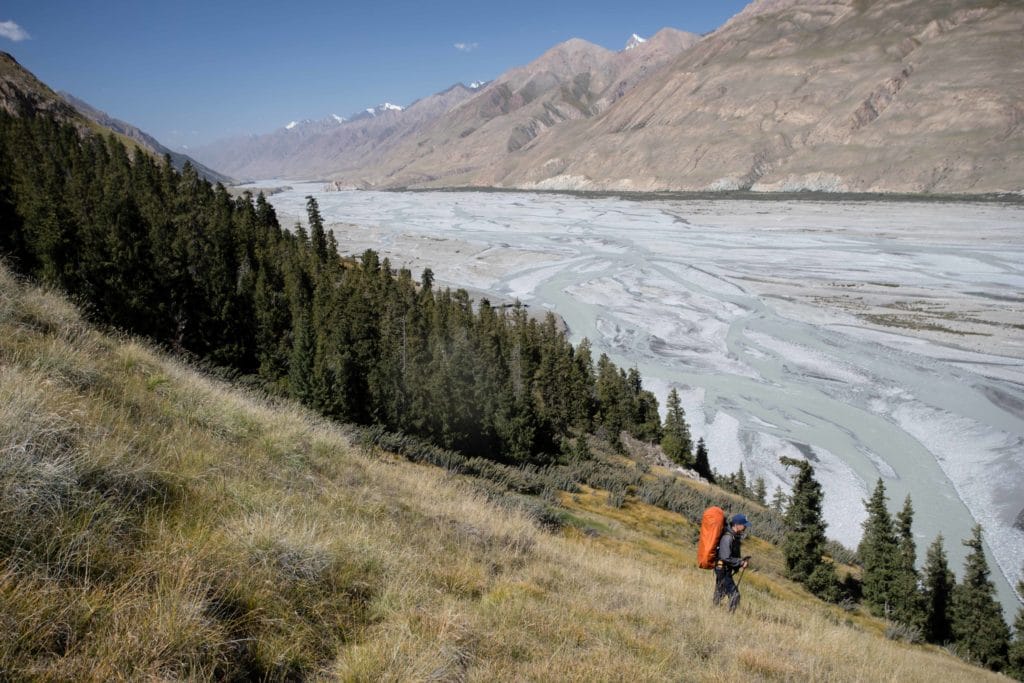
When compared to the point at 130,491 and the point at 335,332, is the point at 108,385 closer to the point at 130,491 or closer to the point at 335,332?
the point at 130,491

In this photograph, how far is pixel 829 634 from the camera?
21.8ft

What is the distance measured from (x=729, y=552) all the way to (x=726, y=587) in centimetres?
50

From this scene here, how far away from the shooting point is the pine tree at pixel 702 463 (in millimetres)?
36250

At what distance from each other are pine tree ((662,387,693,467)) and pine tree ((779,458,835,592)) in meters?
13.2

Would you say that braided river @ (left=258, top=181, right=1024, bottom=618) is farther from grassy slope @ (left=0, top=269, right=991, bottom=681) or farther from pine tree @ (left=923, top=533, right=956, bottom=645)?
grassy slope @ (left=0, top=269, right=991, bottom=681)

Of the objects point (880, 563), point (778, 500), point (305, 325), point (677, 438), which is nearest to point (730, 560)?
point (880, 563)

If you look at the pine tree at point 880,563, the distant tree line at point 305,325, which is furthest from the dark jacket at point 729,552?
the distant tree line at point 305,325

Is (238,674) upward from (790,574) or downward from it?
upward

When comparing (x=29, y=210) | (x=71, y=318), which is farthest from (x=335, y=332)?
(x=71, y=318)

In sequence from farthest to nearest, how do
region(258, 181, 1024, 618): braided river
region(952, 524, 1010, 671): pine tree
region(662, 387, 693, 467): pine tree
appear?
region(662, 387, 693, 467): pine tree
region(258, 181, 1024, 618): braided river
region(952, 524, 1010, 671): pine tree

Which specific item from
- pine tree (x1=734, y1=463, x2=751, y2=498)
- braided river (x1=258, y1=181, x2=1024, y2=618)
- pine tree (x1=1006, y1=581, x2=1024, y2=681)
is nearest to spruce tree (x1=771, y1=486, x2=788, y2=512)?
braided river (x1=258, y1=181, x2=1024, y2=618)

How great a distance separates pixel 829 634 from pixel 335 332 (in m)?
32.3

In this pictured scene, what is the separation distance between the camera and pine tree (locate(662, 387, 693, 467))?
3741 centimetres

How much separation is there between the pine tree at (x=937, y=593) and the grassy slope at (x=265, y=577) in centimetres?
2139
